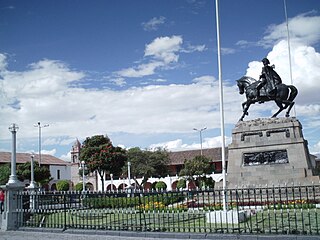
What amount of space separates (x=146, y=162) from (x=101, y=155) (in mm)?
12362

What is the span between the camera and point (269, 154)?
58.4 ft

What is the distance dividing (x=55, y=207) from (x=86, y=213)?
3.92 ft

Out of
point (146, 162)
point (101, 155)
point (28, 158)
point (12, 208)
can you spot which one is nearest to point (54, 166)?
point (28, 158)

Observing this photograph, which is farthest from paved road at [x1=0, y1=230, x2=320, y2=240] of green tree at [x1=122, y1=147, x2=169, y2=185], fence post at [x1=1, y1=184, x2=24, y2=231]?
green tree at [x1=122, y1=147, x2=169, y2=185]

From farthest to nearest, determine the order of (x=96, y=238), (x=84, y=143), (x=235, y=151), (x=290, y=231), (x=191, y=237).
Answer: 1. (x=84, y=143)
2. (x=235, y=151)
3. (x=96, y=238)
4. (x=191, y=237)
5. (x=290, y=231)

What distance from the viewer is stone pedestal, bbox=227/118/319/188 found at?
16953mm

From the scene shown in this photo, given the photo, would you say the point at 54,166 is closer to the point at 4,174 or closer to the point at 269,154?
the point at 4,174

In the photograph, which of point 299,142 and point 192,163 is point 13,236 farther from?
point 192,163

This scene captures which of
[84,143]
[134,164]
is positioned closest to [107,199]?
[84,143]

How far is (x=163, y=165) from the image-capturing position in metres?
56.1

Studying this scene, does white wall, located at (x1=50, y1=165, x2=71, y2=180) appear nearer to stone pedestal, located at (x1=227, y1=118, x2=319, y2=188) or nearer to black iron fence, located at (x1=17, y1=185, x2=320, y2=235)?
stone pedestal, located at (x1=227, y1=118, x2=319, y2=188)

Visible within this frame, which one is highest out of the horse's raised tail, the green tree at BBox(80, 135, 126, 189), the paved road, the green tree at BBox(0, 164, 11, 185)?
the horse's raised tail

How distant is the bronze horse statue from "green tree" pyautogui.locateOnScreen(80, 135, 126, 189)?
1017 inches

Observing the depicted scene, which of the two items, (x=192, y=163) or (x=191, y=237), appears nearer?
(x=191, y=237)
